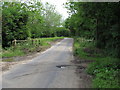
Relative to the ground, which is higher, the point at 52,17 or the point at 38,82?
the point at 52,17

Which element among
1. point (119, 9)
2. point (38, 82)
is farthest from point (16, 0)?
point (38, 82)

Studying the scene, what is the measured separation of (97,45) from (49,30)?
110 feet

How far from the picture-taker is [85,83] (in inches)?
228

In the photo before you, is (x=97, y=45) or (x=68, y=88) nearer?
(x=68, y=88)

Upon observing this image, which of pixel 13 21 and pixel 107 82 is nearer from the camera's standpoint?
pixel 107 82

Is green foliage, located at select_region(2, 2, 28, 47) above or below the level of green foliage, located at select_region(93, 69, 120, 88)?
above

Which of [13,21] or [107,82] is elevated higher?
[13,21]

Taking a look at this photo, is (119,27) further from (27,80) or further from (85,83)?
(27,80)

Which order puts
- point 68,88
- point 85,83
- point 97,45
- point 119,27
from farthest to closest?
point 97,45 → point 119,27 → point 85,83 → point 68,88

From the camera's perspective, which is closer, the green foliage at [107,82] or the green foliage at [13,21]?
the green foliage at [107,82]

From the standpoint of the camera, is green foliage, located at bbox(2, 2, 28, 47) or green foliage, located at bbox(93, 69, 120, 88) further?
green foliage, located at bbox(2, 2, 28, 47)

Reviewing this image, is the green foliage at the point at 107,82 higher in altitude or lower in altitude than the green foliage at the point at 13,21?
lower

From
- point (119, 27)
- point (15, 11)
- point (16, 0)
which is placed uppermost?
point (16, 0)

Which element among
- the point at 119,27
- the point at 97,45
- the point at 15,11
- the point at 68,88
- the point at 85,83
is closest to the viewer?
the point at 68,88
